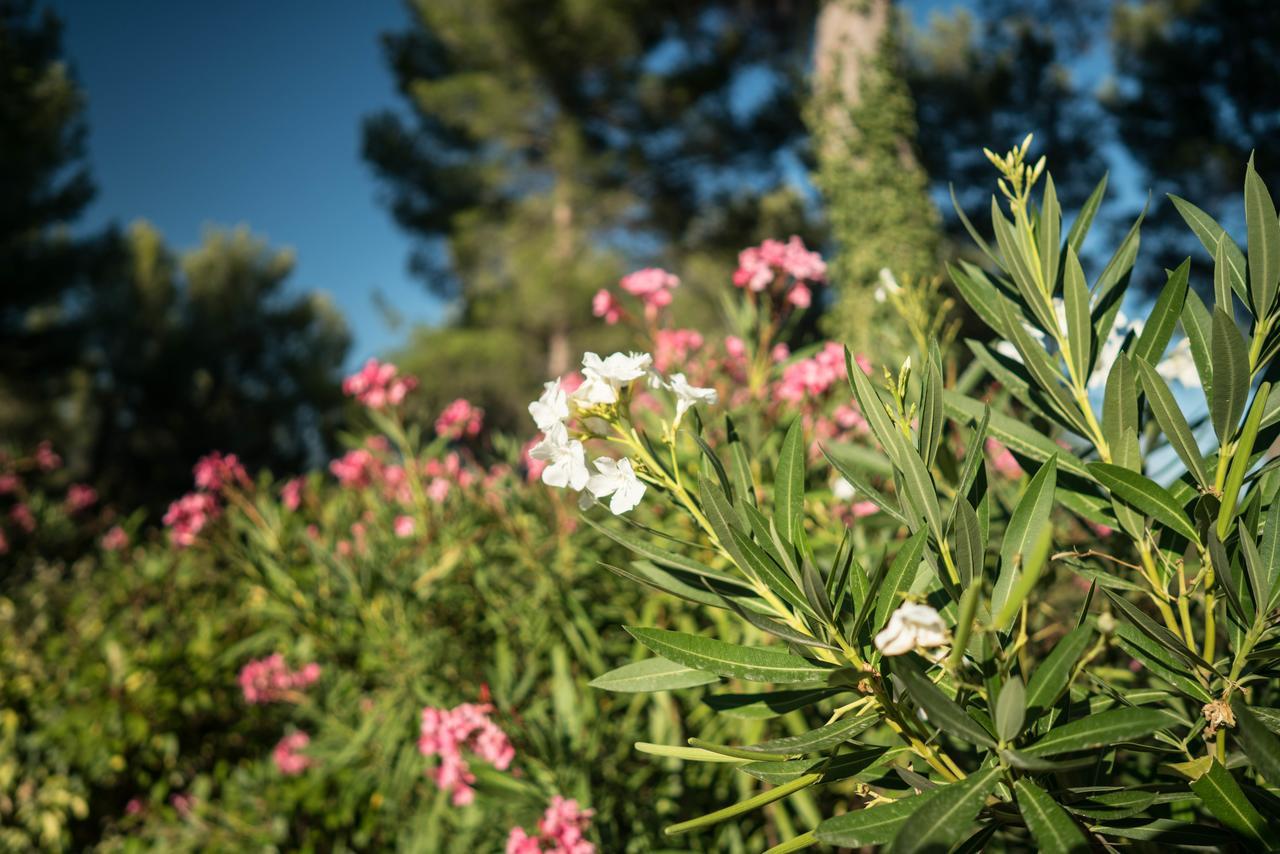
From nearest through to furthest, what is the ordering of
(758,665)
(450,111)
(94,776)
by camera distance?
(758,665)
(94,776)
(450,111)

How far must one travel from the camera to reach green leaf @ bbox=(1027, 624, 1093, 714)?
442 millimetres

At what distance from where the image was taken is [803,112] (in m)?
7.30

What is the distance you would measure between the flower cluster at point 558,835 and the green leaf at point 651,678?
1.53ft

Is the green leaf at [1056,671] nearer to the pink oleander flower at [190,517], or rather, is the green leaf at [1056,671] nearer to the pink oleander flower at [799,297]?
the pink oleander flower at [799,297]

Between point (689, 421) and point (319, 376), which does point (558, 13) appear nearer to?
point (319, 376)

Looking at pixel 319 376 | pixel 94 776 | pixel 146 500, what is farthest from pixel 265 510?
pixel 319 376

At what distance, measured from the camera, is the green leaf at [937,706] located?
41 centimetres

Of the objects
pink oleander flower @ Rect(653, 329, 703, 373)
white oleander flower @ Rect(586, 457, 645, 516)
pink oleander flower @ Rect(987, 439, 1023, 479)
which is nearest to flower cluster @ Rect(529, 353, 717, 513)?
white oleander flower @ Rect(586, 457, 645, 516)

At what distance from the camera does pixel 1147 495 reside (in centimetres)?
55

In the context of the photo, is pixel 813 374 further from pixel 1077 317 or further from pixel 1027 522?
pixel 1027 522

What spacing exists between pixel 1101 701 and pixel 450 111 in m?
11.6

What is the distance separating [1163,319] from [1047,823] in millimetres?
413

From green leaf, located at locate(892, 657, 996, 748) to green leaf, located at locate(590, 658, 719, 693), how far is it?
0.19 metres

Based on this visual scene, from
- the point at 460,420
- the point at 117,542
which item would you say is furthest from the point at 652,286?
the point at 117,542
